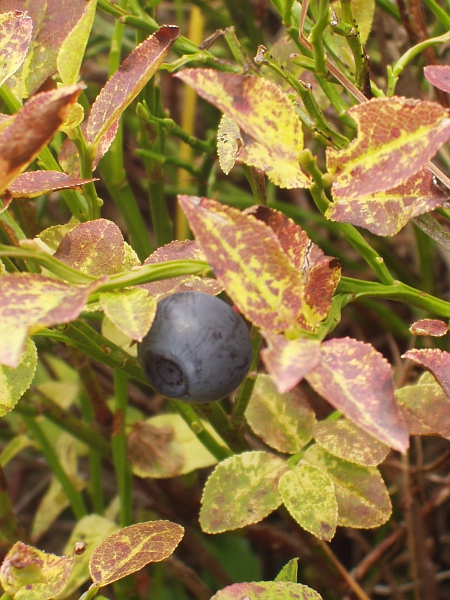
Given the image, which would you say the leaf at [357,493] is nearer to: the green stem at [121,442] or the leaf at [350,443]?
the leaf at [350,443]

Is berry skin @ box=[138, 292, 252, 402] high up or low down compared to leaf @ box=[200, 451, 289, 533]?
up

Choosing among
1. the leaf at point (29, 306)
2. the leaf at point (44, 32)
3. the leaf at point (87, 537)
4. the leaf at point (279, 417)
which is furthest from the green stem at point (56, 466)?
the leaf at point (29, 306)

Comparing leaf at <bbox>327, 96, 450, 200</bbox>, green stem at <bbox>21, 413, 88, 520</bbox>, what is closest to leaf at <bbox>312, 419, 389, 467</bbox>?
leaf at <bbox>327, 96, 450, 200</bbox>

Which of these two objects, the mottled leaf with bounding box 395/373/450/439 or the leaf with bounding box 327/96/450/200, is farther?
the mottled leaf with bounding box 395/373/450/439

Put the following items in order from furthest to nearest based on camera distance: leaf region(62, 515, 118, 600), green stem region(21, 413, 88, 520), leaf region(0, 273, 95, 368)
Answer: green stem region(21, 413, 88, 520)
leaf region(62, 515, 118, 600)
leaf region(0, 273, 95, 368)

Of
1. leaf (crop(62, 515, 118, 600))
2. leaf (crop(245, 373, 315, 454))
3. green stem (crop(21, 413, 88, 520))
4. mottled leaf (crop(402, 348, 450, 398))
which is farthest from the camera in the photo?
green stem (crop(21, 413, 88, 520))

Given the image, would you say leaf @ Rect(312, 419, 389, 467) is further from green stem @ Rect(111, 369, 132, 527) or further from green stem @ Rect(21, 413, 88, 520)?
green stem @ Rect(21, 413, 88, 520)

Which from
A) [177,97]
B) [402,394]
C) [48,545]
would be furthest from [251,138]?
[177,97]

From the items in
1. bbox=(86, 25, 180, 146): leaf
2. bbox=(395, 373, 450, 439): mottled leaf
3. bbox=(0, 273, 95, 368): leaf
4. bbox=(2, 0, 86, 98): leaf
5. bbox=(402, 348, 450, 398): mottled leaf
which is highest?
bbox=(2, 0, 86, 98): leaf
